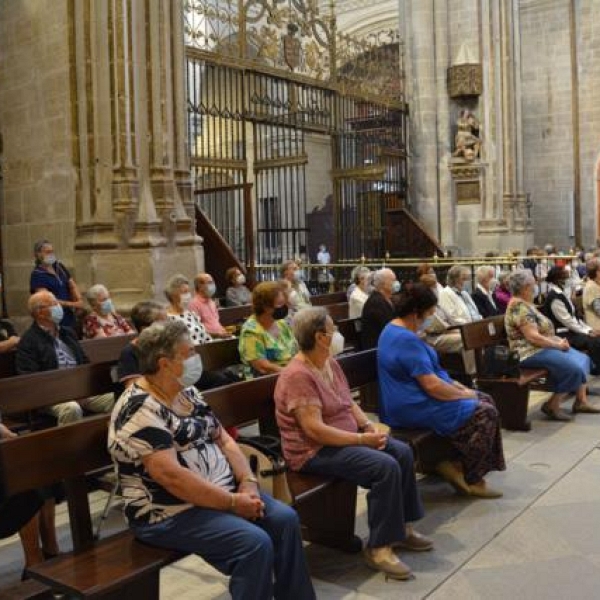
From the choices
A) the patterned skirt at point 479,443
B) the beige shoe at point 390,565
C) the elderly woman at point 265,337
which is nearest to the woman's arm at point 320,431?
the beige shoe at point 390,565

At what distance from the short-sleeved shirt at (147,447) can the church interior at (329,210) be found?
0.63 ft

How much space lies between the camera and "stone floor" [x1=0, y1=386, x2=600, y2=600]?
3.66 metres

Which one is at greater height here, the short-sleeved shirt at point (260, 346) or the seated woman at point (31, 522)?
the short-sleeved shirt at point (260, 346)

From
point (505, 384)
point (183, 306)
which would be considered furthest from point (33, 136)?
point (505, 384)

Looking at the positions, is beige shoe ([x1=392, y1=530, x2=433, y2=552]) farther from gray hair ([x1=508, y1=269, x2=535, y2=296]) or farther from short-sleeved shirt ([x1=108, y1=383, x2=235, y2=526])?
gray hair ([x1=508, y1=269, x2=535, y2=296])

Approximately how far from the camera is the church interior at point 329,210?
400cm

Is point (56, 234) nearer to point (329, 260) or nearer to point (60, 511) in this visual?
point (60, 511)

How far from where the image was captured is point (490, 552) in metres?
4.08

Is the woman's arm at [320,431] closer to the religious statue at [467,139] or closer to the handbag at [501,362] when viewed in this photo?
the handbag at [501,362]

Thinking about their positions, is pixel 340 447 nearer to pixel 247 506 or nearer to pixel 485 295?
pixel 247 506

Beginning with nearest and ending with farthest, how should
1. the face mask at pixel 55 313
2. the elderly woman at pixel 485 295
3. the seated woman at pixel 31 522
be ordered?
the seated woman at pixel 31 522, the face mask at pixel 55 313, the elderly woman at pixel 485 295

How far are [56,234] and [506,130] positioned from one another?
10935 mm

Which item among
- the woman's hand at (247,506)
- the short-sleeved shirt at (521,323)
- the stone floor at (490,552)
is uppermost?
the short-sleeved shirt at (521,323)

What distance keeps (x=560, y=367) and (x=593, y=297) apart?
1813 mm
